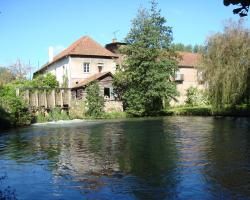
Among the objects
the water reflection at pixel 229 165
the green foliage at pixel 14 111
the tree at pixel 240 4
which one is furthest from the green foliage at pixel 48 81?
the tree at pixel 240 4

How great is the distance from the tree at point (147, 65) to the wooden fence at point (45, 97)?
6.84 metres

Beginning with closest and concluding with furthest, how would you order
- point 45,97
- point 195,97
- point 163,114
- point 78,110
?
point 45,97
point 78,110
point 163,114
point 195,97

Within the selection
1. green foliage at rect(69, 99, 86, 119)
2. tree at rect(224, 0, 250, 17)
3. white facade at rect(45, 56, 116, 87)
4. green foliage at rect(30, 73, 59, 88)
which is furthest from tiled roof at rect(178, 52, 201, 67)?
tree at rect(224, 0, 250, 17)

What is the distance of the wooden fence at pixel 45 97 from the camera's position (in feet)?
130

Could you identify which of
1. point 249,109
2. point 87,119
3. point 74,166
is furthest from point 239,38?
point 74,166

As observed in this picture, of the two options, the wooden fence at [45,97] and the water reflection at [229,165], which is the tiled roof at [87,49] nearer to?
the wooden fence at [45,97]

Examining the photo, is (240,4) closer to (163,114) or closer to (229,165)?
(229,165)

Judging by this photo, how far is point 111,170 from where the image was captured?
13273mm

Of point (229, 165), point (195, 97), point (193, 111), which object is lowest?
point (229, 165)

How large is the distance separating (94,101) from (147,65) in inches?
304

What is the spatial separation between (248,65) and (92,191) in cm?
2726

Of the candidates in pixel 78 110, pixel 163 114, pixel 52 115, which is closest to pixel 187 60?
pixel 163 114

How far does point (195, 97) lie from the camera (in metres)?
55.6

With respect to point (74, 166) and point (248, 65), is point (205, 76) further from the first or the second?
point (74, 166)
